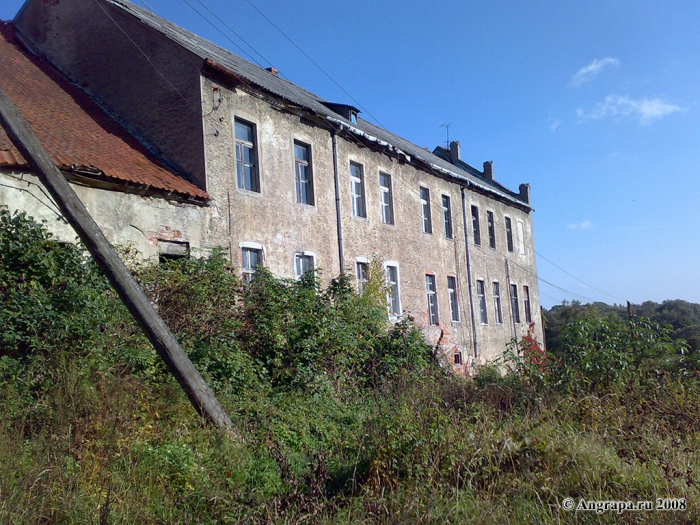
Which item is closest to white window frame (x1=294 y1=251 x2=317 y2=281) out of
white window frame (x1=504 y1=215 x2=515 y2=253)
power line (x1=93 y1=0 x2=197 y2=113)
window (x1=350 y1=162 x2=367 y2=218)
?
window (x1=350 y1=162 x2=367 y2=218)

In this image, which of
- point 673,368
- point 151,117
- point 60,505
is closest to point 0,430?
point 60,505

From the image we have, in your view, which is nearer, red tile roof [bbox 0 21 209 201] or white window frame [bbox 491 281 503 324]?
red tile roof [bbox 0 21 209 201]

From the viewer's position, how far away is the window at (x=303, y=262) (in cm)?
1480

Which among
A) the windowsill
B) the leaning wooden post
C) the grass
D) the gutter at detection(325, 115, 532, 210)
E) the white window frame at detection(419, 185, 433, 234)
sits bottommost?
the grass

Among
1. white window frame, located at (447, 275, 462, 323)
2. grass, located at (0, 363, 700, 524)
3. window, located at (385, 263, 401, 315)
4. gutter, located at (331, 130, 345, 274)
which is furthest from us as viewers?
white window frame, located at (447, 275, 462, 323)

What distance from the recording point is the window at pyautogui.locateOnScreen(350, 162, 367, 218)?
1736cm

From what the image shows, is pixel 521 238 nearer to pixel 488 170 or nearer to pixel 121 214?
pixel 488 170

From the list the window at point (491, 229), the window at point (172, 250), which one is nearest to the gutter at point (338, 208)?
the window at point (172, 250)

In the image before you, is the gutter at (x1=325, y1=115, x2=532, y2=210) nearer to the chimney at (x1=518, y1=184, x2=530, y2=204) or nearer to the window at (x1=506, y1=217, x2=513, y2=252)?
the chimney at (x1=518, y1=184, x2=530, y2=204)

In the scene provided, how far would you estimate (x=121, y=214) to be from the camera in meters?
11.2

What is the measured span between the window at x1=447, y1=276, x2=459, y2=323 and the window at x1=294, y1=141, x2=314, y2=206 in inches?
307

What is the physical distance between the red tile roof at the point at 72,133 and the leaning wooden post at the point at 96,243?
11.2 feet

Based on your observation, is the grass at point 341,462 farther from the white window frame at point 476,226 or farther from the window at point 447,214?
the white window frame at point 476,226

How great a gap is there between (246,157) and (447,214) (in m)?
10.2
